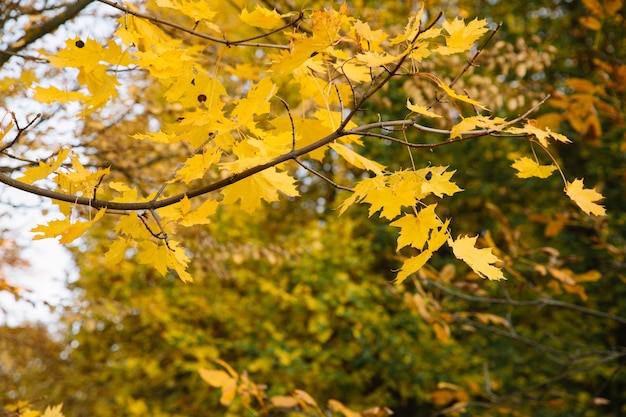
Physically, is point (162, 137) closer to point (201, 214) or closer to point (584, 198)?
point (201, 214)

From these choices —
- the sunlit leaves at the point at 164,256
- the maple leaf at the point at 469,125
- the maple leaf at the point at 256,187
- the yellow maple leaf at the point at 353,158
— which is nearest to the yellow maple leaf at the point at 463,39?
the maple leaf at the point at 469,125

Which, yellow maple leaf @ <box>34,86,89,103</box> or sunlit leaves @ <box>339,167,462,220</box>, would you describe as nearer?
sunlit leaves @ <box>339,167,462,220</box>

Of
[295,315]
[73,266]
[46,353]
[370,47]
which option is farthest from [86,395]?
[370,47]

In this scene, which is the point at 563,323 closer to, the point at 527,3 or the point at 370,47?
the point at 527,3

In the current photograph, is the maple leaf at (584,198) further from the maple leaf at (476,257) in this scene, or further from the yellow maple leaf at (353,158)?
the yellow maple leaf at (353,158)

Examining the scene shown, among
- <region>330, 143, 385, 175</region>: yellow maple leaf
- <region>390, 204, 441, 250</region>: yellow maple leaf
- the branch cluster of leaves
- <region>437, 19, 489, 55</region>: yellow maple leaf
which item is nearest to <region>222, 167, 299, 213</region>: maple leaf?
the branch cluster of leaves

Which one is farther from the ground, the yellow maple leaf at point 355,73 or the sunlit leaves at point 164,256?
the yellow maple leaf at point 355,73

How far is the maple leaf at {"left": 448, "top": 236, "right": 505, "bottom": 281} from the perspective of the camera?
0.99m

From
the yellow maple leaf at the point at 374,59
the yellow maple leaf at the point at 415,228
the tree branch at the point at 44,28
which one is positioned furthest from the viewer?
the tree branch at the point at 44,28

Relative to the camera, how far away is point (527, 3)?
255 inches

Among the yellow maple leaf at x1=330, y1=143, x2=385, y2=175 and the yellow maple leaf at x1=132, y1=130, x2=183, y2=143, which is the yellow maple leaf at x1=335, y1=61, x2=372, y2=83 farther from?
the yellow maple leaf at x1=132, y1=130, x2=183, y2=143

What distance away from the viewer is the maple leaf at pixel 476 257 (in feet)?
3.24

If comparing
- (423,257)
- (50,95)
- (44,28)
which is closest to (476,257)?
(423,257)

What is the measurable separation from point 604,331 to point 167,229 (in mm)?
5591
